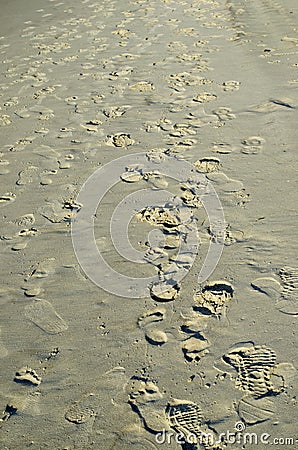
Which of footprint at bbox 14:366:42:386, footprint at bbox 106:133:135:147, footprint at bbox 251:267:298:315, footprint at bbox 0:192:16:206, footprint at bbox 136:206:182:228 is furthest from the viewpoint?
footprint at bbox 106:133:135:147

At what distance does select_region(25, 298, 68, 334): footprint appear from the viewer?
2.16 metres

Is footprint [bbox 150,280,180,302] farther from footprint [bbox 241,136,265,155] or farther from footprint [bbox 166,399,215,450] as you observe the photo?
footprint [bbox 241,136,265,155]

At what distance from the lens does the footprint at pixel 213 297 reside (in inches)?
84.1

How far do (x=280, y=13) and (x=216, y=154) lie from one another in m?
3.47

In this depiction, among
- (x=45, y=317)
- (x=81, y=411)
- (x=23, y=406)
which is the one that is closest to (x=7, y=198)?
(x=45, y=317)

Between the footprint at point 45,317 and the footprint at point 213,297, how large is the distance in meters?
0.62

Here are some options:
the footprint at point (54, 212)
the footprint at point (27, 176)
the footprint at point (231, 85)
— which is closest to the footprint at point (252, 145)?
the footprint at point (231, 85)

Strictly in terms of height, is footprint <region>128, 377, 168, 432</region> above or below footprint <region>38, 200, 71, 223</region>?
below

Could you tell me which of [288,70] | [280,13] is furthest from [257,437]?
[280,13]

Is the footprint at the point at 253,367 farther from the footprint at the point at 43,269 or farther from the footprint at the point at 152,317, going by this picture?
the footprint at the point at 43,269

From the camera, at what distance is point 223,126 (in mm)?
3525

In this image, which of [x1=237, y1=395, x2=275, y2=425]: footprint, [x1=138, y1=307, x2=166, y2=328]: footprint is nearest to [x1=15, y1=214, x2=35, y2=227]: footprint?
[x1=138, y1=307, x2=166, y2=328]: footprint

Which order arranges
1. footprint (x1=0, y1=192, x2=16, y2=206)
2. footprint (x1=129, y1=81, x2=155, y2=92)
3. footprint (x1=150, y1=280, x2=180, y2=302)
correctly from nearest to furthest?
footprint (x1=150, y1=280, x2=180, y2=302) → footprint (x1=0, y1=192, x2=16, y2=206) → footprint (x1=129, y1=81, x2=155, y2=92)

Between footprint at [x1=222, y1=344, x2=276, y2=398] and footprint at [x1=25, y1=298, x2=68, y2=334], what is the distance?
761 millimetres
